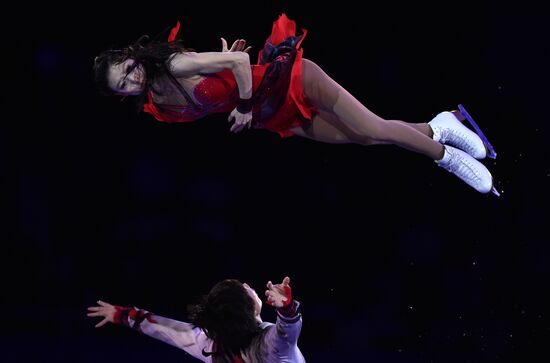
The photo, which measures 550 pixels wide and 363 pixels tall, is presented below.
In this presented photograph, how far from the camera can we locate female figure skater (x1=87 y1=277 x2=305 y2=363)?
296 centimetres

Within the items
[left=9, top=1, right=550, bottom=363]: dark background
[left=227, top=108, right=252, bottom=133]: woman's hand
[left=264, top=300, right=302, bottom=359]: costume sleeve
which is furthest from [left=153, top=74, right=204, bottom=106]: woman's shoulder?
[left=9, top=1, right=550, bottom=363]: dark background

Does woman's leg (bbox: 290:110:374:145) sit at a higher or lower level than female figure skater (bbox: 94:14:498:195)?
lower

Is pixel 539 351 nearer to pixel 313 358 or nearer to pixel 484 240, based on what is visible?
pixel 484 240

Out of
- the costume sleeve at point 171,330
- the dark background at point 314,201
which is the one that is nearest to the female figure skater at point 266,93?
the costume sleeve at point 171,330

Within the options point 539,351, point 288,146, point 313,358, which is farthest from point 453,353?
point 288,146

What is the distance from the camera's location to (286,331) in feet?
9.71

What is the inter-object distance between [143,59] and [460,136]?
150 centimetres

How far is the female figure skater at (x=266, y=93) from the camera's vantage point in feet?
9.74

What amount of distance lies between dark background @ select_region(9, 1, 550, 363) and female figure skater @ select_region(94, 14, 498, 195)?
43.6 inches

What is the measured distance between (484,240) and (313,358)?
48.1 inches

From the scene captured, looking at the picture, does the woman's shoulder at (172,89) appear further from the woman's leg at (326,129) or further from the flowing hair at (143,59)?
the woman's leg at (326,129)

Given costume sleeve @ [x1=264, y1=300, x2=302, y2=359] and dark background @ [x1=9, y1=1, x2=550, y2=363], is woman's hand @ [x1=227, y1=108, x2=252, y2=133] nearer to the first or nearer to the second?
costume sleeve @ [x1=264, y1=300, x2=302, y2=359]

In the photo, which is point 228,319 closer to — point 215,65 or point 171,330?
point 171,330

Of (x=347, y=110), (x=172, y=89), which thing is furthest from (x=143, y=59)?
(x=347, y=110)
